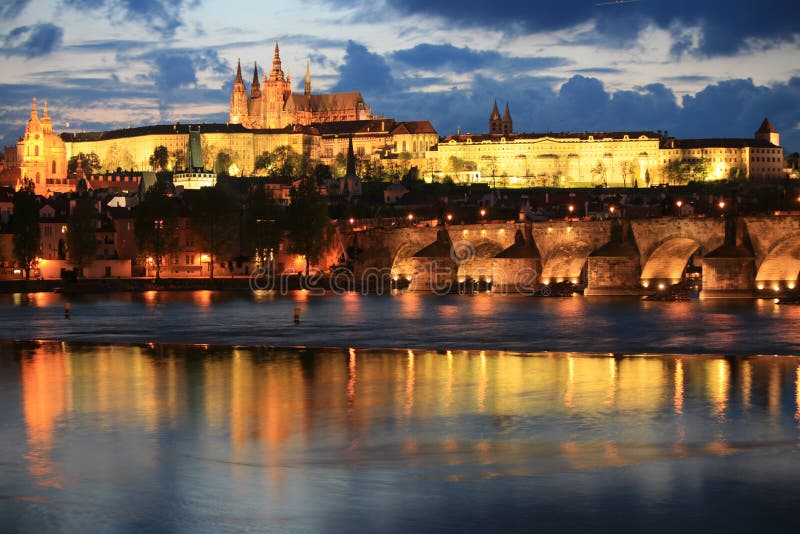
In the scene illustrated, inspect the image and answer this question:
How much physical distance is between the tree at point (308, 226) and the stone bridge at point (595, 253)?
10.1 ft

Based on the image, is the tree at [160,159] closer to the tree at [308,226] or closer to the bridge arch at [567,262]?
the tree at [308,226]

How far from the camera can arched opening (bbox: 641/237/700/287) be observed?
6053 centimetres

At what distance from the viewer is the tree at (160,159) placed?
189500 millimetres

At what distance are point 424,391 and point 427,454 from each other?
266 inches

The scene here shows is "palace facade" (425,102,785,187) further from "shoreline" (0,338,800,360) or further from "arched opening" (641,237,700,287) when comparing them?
"shoreline" (0,338,800,360)

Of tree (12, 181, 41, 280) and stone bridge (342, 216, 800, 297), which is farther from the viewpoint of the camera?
tree (12, 181, 41, 280)

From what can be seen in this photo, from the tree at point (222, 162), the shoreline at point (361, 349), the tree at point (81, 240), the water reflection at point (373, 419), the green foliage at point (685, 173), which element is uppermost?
the tree at point (222, 162)

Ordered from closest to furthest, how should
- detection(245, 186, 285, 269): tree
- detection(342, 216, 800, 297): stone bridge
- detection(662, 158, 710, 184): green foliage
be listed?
detection(342, 216, 800, 297): stone bridge, detection(245, 186, 285, 269): tree, detection(662, 158, 710, 184): green foliage

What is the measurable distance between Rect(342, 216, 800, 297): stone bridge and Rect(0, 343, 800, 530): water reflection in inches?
865

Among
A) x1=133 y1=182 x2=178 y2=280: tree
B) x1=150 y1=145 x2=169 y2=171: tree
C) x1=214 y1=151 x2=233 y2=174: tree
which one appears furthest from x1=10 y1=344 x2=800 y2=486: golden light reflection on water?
x1=150 y1=145 x2=169 y2=171: tree

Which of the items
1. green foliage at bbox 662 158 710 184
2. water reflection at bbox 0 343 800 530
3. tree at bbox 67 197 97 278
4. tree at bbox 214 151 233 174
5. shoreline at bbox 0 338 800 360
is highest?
tree at bbox 214 151 233 174

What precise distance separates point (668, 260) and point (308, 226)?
2108 centimetres

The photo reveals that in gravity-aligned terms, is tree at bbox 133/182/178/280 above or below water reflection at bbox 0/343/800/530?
above

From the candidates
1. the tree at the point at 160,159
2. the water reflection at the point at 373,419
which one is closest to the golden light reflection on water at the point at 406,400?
the water reflection at the point at 373,419
